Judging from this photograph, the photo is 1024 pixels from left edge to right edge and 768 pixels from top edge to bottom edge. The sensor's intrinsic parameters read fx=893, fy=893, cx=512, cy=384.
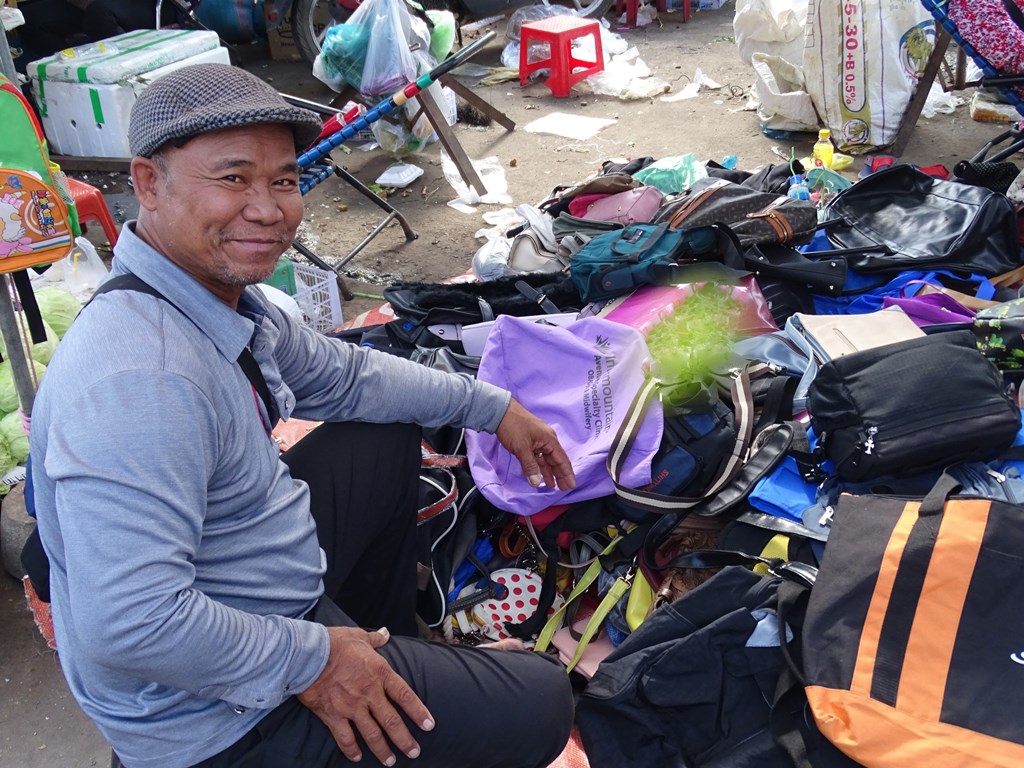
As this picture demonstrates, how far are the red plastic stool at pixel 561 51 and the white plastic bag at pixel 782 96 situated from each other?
1525 mm

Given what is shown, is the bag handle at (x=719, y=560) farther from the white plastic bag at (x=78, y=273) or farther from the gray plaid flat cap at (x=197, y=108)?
the white plastic bag at (x=78, y=273)

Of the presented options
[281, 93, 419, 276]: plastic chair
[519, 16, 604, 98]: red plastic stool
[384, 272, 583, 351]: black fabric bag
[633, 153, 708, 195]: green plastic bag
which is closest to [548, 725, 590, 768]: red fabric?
[384, 272, 583, 351]: black fabric bag

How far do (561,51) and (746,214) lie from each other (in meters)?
3.99

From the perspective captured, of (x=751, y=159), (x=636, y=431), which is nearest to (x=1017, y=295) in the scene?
(x=636, y=431)

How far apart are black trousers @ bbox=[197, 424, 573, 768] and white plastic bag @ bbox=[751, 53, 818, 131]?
4.50 meters

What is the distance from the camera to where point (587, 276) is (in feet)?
10.8

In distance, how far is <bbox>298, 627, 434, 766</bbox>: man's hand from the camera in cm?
160

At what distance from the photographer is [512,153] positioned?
6.10 meters

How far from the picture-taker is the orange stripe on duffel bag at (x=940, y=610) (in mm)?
1772

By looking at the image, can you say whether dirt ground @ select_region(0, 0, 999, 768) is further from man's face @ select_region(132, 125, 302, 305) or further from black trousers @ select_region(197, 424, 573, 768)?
man's face @ select_region(132, 125, 302, 305)

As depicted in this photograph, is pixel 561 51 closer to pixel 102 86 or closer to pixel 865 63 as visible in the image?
pixel 865 63

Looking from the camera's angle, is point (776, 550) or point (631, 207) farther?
point (631, 207)

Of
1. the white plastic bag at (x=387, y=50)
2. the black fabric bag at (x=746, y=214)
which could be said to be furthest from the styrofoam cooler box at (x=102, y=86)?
the black fabric bag at (x=746, y=214)

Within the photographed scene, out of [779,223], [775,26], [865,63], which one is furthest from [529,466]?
[775,26]
